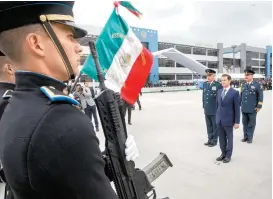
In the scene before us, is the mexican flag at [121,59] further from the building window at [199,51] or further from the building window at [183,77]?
the building window at [199,51]

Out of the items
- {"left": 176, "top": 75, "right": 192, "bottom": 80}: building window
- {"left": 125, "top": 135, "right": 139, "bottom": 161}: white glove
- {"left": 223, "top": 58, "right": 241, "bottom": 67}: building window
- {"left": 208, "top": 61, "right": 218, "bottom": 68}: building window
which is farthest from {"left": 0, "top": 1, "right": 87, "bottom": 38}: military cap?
{"left": 223, "top": 58, "right": 241, "bottom": 67}: building window

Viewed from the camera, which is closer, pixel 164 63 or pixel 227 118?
pixel 227 118

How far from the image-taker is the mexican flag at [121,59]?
116 inches

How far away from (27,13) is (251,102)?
5.17 meters

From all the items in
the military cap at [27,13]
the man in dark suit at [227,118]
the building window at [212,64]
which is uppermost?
the building window at [212,64]

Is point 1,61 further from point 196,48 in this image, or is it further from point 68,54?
point 196,48

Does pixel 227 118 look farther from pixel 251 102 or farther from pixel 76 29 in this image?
pixel 76 29

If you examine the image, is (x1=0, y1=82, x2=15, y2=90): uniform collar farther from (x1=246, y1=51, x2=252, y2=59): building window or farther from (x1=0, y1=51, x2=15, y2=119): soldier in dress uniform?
(x1=246, y1=51, x2=252, y2=59): building window

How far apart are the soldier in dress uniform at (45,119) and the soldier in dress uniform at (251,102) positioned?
4987 millimetres

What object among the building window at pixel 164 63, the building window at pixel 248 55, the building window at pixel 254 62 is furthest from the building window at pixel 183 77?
the building window at pixel 254 62

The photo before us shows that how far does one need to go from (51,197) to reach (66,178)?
0.29 ft

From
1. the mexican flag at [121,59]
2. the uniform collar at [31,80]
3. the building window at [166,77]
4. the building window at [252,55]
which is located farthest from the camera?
the building window at [252,55]

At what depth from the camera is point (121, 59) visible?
10.0 ft

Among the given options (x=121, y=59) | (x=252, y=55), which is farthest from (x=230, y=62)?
(x=121, y=59)
